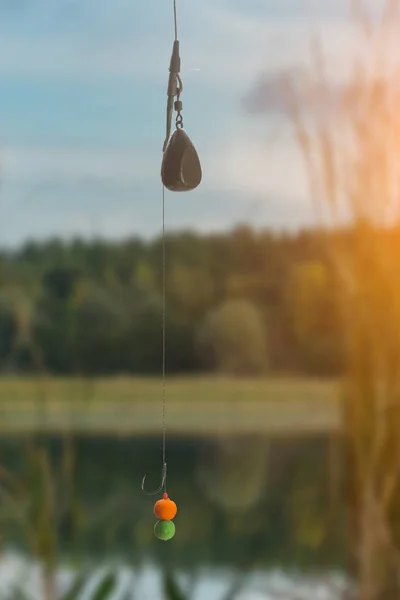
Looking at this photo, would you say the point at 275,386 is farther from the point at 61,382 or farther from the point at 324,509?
the point at 61,382

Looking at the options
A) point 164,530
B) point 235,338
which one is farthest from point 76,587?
point 164,530

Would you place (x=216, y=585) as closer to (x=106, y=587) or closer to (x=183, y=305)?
(x=106, y=587)

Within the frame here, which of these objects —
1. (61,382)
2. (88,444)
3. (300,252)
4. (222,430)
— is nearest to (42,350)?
(61,382)

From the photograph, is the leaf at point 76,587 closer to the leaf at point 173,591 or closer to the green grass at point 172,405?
the leaf at point 173,591

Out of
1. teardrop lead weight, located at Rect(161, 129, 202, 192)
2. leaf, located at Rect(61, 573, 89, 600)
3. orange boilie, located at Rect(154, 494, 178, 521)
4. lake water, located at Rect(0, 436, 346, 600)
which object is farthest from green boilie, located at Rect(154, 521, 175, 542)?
leaf, located at Rect(61, 573, 89, 600)

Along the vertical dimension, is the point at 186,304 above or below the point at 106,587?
above

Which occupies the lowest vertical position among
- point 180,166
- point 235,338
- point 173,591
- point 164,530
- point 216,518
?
point 173,591
